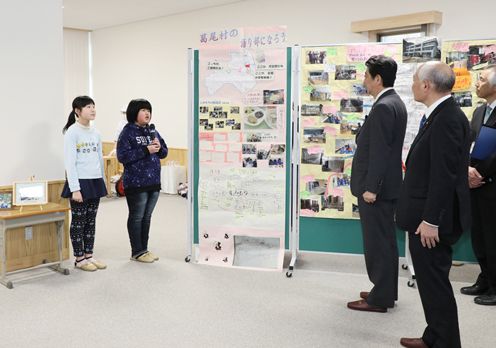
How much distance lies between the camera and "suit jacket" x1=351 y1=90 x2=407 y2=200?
3043mm

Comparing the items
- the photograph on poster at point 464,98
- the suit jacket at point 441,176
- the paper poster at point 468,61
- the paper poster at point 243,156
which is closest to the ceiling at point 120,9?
Answer: the paper poster at point 243,156

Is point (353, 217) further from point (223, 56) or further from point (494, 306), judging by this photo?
point (223, 56)

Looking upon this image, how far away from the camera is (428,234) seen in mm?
2340

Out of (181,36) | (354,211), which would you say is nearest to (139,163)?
(354,211)

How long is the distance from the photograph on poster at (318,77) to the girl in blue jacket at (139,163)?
54.7 inches

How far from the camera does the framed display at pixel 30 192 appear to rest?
12.7 feet

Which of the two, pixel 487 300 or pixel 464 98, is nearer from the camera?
pixel 487 300

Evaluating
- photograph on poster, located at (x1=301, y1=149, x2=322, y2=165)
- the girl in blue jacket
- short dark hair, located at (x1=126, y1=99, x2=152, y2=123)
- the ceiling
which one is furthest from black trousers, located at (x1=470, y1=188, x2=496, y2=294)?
the ceiling

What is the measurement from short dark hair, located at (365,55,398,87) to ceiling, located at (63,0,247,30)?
4966 millimetres

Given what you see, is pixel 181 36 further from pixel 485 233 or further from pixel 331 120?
pixel 485 233

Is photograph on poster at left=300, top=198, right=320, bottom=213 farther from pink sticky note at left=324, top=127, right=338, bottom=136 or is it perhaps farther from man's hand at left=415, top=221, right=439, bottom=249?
man's hand at left=415, top=221, right=439, bottom=249

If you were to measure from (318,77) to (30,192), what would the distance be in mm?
2482

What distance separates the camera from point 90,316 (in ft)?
10.4

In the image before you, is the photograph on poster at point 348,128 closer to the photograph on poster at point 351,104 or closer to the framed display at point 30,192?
the photograph on poster at point 351,104
